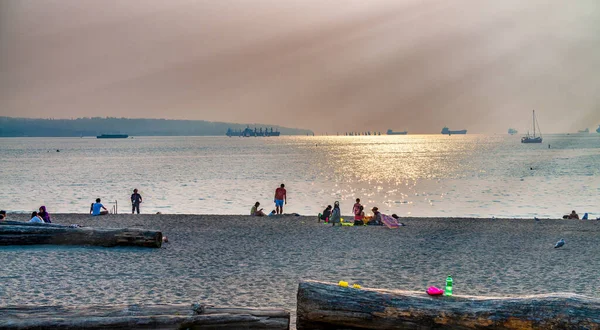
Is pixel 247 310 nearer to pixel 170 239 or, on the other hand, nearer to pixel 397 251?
pixel 397 251

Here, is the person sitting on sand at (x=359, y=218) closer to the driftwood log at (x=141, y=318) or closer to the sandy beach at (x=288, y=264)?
the sandy beach at (x=288, y=264)

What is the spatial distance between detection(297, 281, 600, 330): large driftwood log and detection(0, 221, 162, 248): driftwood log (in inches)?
410

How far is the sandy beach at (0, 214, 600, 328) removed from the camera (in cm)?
1222

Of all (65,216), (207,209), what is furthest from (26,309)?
(207,209)

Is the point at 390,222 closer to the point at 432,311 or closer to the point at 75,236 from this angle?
the point at 75,236

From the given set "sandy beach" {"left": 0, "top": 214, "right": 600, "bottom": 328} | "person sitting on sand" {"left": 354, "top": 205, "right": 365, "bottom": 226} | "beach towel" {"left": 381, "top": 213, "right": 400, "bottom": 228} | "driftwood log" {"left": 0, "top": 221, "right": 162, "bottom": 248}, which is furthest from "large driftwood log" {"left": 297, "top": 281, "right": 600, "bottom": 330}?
"person sitting on sand" {"left": 354, "top": 205, "right": 365, "bottom": 226}

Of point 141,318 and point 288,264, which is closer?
point 141,318

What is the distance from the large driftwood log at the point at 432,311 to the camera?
7.56 metres

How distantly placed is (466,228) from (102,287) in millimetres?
15672

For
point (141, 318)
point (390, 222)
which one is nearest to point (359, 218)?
point (390, 222)

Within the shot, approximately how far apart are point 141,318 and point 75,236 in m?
10.9

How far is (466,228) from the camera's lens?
2383cm

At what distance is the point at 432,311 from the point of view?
7.82 metres

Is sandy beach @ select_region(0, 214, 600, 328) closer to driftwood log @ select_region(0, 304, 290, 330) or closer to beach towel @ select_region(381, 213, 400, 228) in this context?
beach towel @ select_region(381, 213, 400, 228)
